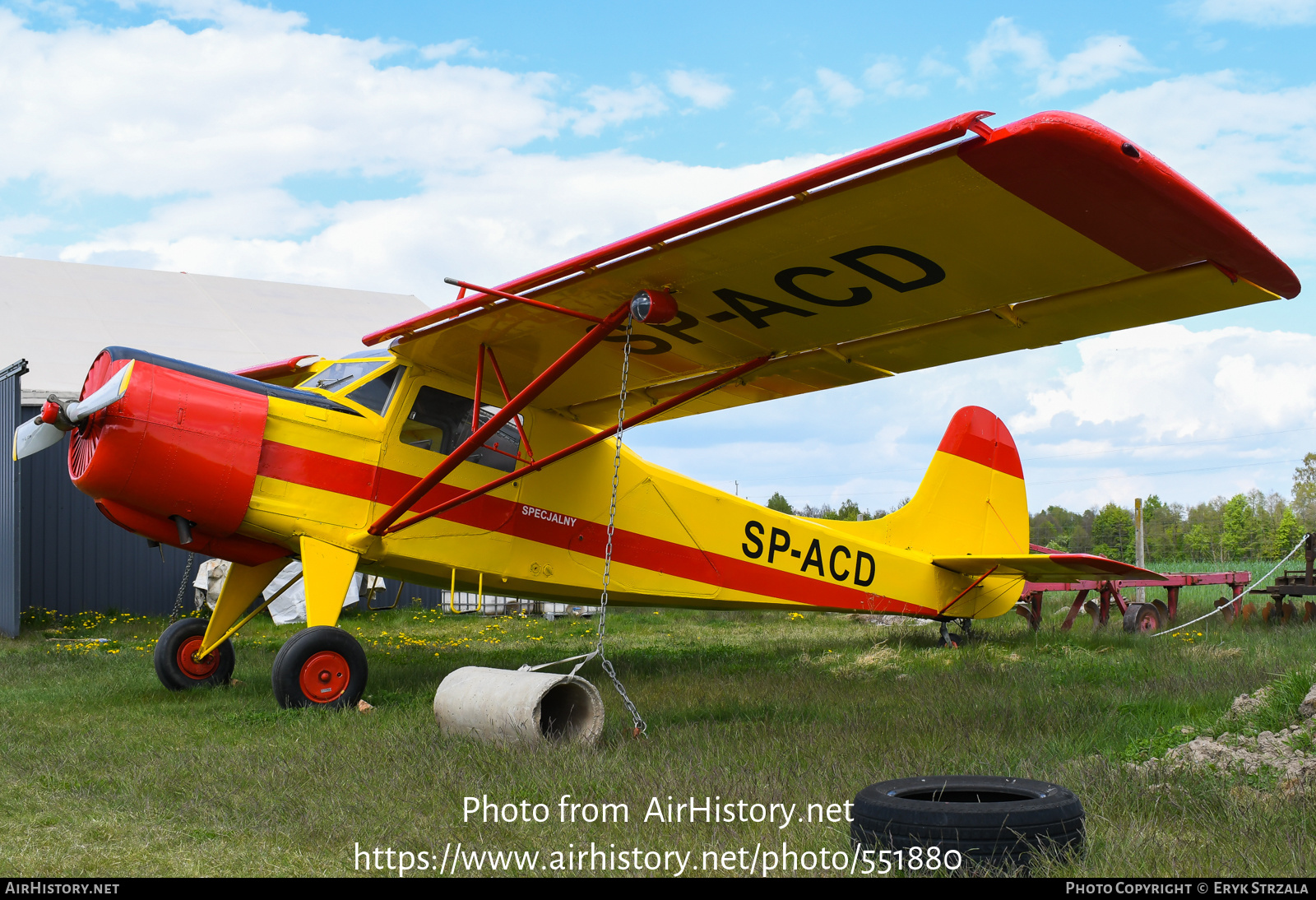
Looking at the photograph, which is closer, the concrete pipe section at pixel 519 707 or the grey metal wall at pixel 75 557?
the concrete pipe section at pixel 519 707

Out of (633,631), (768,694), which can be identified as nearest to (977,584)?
(768,694)

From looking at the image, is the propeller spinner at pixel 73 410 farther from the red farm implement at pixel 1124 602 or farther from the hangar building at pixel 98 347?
the red farm implement at pixel 1124 602

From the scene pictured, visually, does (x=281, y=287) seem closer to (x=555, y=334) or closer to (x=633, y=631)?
(x=633, y=631)

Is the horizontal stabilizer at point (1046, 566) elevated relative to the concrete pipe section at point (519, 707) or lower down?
elevated

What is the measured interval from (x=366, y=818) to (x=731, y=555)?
5826 millimetres

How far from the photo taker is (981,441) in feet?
37.7

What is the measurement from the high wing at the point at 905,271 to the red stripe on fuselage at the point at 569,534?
1.01 metres

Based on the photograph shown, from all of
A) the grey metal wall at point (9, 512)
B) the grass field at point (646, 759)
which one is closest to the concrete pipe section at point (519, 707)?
the grass field at point (646, 759)

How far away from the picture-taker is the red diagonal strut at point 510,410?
610cm

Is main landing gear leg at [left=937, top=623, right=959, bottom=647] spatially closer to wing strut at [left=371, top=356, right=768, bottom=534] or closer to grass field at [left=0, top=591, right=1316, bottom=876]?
grass field at [left=0, top=591, right=1316, bottom=876]

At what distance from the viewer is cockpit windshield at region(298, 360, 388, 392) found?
7.58m

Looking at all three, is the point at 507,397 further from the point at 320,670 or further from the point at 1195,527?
the point at 1195,527

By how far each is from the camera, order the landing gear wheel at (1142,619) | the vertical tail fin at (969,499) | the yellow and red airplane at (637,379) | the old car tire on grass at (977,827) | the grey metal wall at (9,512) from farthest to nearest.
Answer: the landing gear wheel at (1142,619), the grey metal wall at (9,512), the vertical tail fin at (969,499), the yellow and red airplane at (637,379), the old car tire on grass at (977,827)

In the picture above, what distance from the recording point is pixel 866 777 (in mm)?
4219
